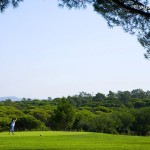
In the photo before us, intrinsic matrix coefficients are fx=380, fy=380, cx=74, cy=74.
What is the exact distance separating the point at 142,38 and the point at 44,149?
830 centimetres

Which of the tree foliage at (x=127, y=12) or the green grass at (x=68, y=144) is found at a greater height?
the tree foliage at (x=127, y=12)

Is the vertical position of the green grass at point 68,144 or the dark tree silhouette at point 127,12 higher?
the dark tree silhouette at point 127,12

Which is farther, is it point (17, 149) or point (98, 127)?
point (98, 127)

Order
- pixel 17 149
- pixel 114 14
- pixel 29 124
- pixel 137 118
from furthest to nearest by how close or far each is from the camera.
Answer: pixel 137 118
pixel 29 124
pixel 17 149
pixel 114 14

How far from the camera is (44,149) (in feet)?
71.1

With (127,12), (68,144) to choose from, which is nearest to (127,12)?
(127,12)

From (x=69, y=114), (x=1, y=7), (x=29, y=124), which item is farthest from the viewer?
(x=69, y=114)

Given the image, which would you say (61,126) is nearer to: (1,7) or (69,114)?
(69,114)

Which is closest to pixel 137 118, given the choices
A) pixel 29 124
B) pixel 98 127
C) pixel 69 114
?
pixel 98 127

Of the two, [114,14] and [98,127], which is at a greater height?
[114,14]

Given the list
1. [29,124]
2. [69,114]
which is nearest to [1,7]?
[29,124]

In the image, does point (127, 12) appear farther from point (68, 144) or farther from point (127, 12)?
point (68, 144)

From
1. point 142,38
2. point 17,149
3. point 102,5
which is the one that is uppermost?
point 102,5

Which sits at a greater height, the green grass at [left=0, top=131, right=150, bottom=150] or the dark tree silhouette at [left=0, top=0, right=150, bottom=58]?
the dark tree silhouette at [left=0, top=0, right=150, bottom=58]
